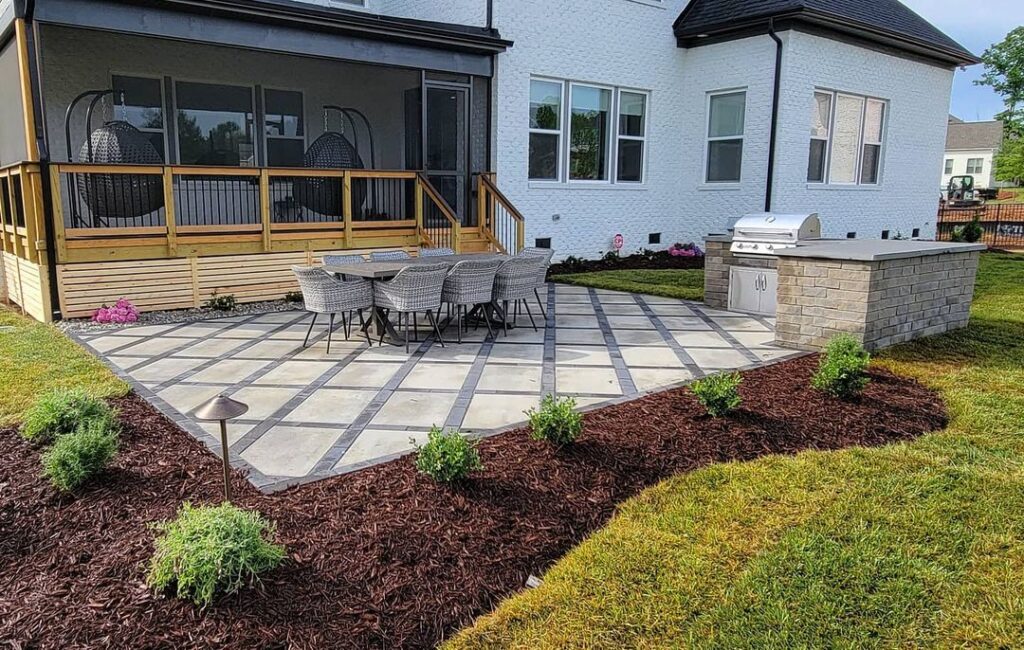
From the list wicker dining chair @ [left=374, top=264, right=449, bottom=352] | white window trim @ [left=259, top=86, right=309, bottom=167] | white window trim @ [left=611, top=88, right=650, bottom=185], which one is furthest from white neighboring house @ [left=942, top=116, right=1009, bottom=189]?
wicker dining chair @ [left=374, top=264, right=449, bottom=352]

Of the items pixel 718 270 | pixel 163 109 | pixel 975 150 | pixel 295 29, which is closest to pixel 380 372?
pixel 718 270

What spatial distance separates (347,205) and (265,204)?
1.09 meters

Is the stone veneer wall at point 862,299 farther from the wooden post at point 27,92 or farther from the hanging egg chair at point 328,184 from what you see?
the wooden post at point 27,92

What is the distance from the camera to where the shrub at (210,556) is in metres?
2.70

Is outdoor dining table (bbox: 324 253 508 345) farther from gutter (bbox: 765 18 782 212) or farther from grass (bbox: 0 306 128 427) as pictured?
gutter (bbox: 765 18 782 212)

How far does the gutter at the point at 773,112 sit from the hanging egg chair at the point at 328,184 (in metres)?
7.21

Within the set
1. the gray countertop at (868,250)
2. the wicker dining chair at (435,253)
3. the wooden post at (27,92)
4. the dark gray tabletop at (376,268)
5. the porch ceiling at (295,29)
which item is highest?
the porch ceiling at (295,29)

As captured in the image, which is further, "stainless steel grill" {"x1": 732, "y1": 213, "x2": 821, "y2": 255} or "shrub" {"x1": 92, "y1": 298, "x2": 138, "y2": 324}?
"stainless steel grill" {"x1": 732, "y1": 213, "x2": 821, "y2": 255}

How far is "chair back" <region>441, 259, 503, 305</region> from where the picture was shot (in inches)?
273

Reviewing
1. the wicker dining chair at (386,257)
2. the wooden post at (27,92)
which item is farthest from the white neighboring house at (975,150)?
the wooden post at (27,92)

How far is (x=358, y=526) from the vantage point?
330 centimetres

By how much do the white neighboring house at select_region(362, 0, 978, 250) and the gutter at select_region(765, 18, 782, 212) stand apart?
33 millimetres

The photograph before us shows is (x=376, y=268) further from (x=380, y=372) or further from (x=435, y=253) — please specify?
(x=435, y=253)

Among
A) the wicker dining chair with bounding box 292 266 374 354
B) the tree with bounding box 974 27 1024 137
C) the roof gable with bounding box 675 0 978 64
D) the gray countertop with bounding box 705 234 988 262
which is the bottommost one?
the wicker dining chair with bounding box 292 266 374 354
